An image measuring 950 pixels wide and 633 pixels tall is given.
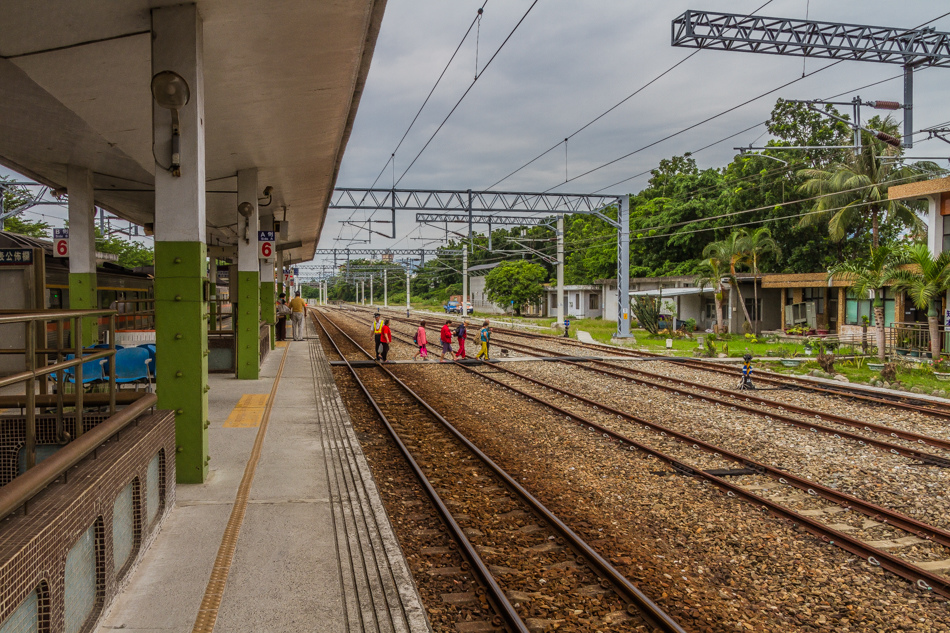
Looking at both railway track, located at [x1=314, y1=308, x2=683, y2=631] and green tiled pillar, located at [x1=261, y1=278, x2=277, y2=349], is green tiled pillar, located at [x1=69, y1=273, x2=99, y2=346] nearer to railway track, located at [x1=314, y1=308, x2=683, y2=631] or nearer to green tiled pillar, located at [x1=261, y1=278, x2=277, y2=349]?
green tiled pillar, located at [x1=261, y1=278, x2=277, y2=349]

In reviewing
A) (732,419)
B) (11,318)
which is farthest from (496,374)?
(11,318)

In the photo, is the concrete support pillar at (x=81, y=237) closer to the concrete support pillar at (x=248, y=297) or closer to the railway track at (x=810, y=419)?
the concrete support pillar at (x=248, y=297)

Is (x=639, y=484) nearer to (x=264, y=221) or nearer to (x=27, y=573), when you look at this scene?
(x=27, y=573)

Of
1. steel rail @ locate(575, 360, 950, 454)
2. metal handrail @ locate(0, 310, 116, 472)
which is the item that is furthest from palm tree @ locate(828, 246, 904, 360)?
metal handrail @ locate(0, 310, 116, 472)

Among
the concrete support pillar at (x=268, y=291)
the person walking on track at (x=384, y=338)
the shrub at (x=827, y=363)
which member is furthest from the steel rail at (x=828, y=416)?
the concrete support pillar at (x=268, y=291)

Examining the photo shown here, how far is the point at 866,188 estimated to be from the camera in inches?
1169

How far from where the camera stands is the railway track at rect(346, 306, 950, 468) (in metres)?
9.47

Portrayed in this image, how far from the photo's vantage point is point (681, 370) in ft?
62.1

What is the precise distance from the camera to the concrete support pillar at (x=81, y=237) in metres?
15.4

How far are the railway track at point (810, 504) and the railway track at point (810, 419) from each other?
243 cm

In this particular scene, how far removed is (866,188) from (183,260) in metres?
31.4

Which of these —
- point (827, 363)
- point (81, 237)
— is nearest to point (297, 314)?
point (81, 237)

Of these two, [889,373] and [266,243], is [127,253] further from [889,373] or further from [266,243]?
[889,373]

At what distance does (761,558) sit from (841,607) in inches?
35.2
